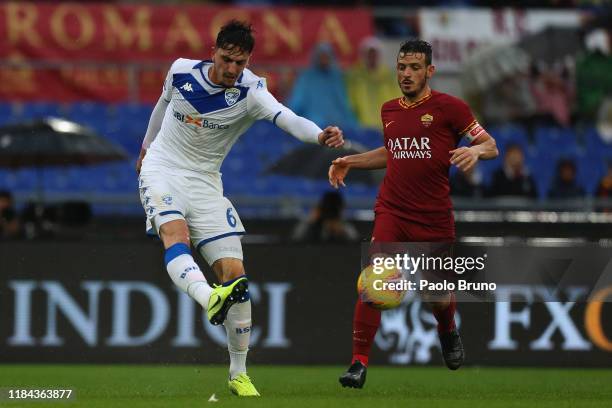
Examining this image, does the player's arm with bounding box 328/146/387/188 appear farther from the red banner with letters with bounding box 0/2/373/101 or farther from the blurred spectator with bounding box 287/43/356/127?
the red banner with letters with bounding box 0/2/373/101

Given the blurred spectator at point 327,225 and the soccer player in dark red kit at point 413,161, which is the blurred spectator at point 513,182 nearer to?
the blurred spectator at point 327,225

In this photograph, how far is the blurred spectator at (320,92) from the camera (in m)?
18.2

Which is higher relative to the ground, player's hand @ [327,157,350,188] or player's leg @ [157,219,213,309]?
player's hand @ [327,157,350,188]

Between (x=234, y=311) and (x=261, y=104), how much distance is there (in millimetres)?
1482

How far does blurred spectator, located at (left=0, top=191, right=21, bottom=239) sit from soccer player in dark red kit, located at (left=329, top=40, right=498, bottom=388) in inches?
248

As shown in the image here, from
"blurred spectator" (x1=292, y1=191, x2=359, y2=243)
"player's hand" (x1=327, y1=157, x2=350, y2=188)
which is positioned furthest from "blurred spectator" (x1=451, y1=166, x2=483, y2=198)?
"player's hand" (x1=327, y1=157, x2=350, y2=188)

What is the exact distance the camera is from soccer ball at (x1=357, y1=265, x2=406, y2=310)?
920 cm

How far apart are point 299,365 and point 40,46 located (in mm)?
8679

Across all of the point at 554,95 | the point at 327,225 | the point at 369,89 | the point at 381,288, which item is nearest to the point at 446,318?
the point at 381,288

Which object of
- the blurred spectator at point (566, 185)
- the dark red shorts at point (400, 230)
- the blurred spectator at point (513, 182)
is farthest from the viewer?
the blurred spectator at point (566, 185)

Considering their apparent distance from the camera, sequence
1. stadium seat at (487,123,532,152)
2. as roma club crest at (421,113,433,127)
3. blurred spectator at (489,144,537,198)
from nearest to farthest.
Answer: as roma club crest at (421,113,433,127) → blurred spectator at (489,144,537,198) → stadium seat at (487,123,532,152)

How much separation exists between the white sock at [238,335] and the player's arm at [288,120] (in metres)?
1.33

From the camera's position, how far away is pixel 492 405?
8422 mm

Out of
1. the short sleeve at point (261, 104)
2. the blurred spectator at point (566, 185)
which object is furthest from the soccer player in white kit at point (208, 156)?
→ the blurred spectator at point (566, 185)
